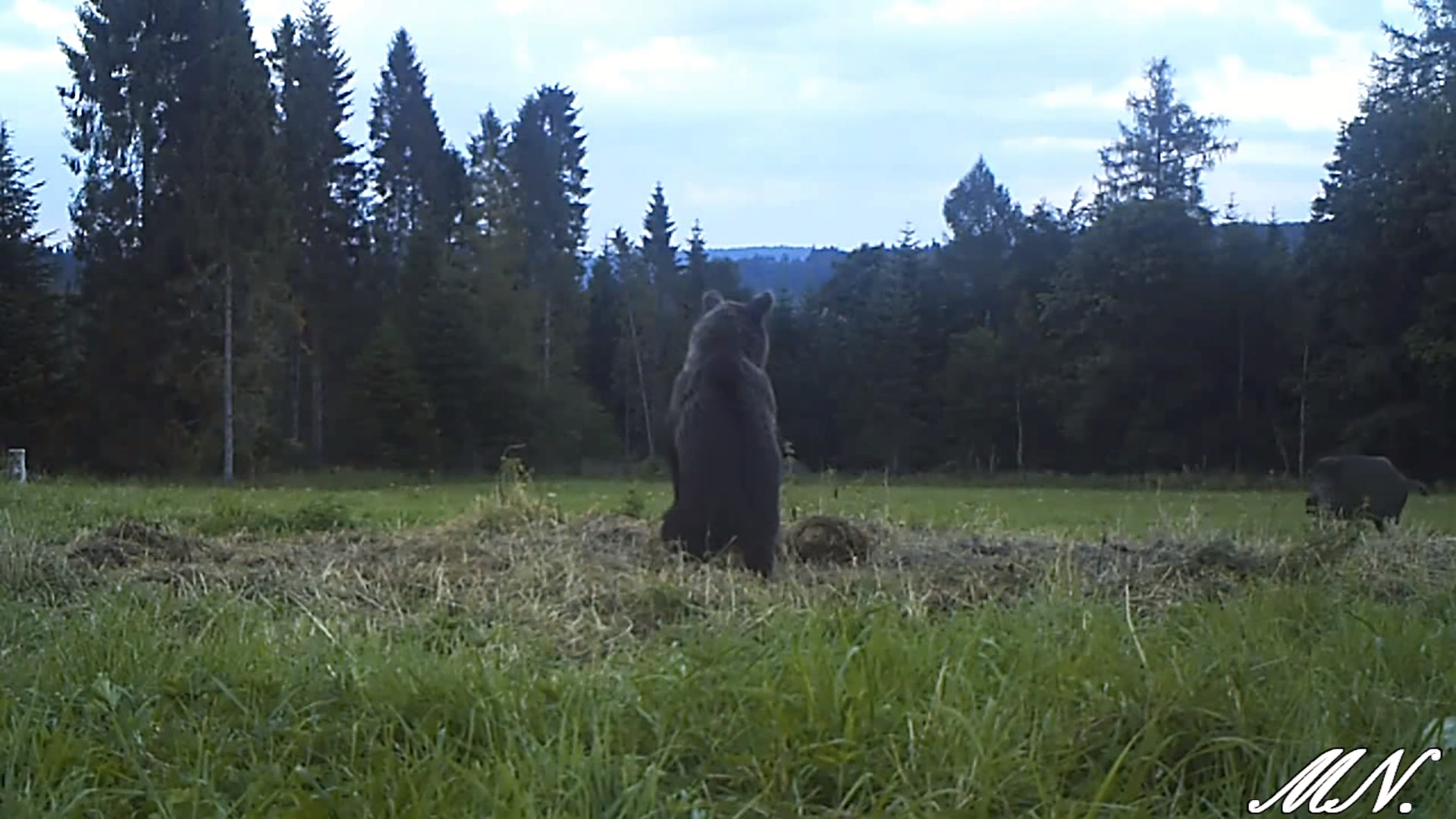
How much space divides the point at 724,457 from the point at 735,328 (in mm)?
1228

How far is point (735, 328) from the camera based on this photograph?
338 inches

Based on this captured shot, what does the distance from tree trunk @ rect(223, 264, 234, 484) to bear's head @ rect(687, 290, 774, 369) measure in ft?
92.5

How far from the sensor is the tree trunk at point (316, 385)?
48.1 m

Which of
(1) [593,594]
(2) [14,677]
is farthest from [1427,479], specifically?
(2) [14,677]

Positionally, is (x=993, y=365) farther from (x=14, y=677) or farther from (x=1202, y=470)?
(x=14, y=677)

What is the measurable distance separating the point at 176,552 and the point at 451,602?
2.50m

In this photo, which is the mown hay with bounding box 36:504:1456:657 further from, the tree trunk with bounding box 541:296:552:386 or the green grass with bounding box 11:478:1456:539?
the tree trunk with bounding box 541:296:552:386

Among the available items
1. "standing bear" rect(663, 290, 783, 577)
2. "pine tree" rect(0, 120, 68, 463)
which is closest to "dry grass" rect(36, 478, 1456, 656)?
"standing bear" rect(663, 290, 783, 577)

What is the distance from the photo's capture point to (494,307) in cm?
4903

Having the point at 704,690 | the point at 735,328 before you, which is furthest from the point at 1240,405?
the point at 704,690

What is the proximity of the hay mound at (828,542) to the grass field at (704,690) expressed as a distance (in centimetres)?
101

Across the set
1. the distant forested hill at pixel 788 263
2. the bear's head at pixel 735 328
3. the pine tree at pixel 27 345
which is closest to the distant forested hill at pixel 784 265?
the distant forested hill at pixel 788 263

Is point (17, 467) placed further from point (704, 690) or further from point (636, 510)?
point (704, 690)

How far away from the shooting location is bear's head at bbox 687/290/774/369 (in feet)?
27.7
